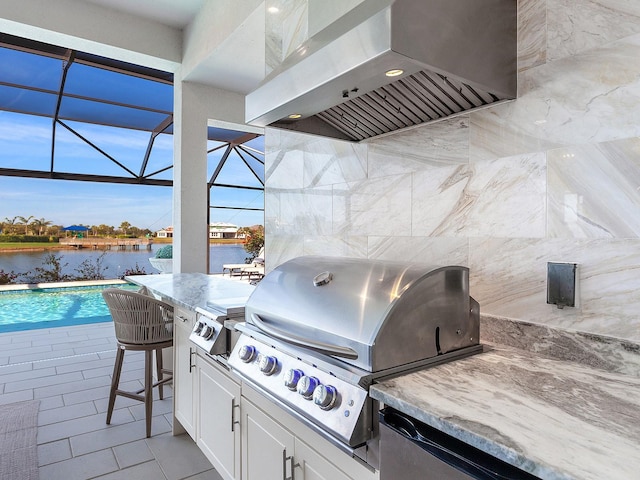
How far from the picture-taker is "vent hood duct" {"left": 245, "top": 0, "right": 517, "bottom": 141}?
3.54 feet

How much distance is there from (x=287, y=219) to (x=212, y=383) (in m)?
1.15

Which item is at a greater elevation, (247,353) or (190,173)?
(190,173)

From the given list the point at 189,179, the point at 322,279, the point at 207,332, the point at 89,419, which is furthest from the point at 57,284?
the point at 322,279

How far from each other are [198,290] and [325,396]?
197cm

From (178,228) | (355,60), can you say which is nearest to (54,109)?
(178,228)

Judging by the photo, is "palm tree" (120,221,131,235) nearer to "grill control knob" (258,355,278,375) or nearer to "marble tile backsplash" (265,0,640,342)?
"marble tile backsplash" (265,0,640,342)

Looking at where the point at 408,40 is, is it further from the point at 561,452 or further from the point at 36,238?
the point at 36,238

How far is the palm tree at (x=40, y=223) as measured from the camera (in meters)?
8.00

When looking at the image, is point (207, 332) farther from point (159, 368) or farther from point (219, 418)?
point (159, 368)

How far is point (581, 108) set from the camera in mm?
1212

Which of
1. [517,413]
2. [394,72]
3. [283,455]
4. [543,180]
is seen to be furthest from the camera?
[283,455]

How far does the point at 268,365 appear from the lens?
4.45 ft

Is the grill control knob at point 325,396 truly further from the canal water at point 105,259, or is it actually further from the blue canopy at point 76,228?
the blue canopy at point 76,228

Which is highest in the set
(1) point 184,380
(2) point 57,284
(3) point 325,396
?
(3) point 325,396
